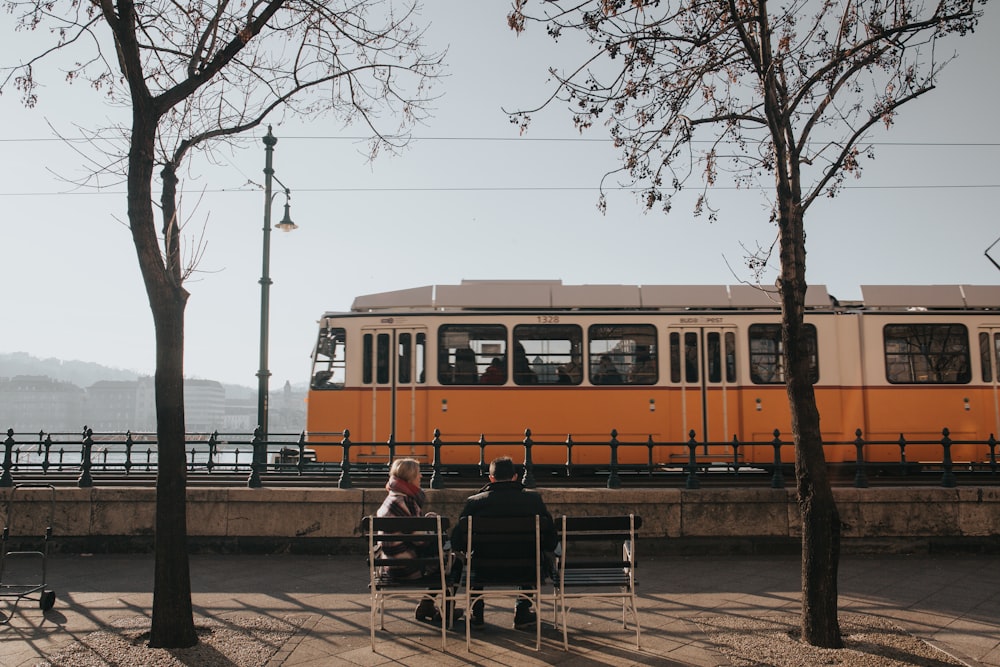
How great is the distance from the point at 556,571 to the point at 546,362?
8.25 metres

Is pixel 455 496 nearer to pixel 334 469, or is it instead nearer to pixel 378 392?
pixel 334 469

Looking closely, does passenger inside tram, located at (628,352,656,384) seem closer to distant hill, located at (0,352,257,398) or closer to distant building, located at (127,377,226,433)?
distant building, located at (127,377,226,433)

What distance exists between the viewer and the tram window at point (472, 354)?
15078mm

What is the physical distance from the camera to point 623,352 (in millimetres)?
15023

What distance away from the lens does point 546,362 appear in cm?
1506

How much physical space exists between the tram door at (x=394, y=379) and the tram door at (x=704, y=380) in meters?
4.71

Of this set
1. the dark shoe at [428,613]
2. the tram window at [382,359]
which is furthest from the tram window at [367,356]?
the dark shoe at [428,613]

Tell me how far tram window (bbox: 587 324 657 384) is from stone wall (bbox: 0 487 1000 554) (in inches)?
169

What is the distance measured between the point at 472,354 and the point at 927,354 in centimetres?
852

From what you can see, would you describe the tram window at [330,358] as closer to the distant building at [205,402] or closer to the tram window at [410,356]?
the tram window at [410,356]

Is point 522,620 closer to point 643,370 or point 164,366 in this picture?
point 164,366

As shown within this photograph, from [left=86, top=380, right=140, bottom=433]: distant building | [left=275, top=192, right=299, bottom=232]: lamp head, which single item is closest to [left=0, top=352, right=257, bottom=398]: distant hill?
[left=86, top=380, right=140, bottom=433]: distant building


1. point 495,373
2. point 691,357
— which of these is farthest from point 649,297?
point 495,373

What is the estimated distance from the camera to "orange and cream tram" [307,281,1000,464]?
48.9 ft
